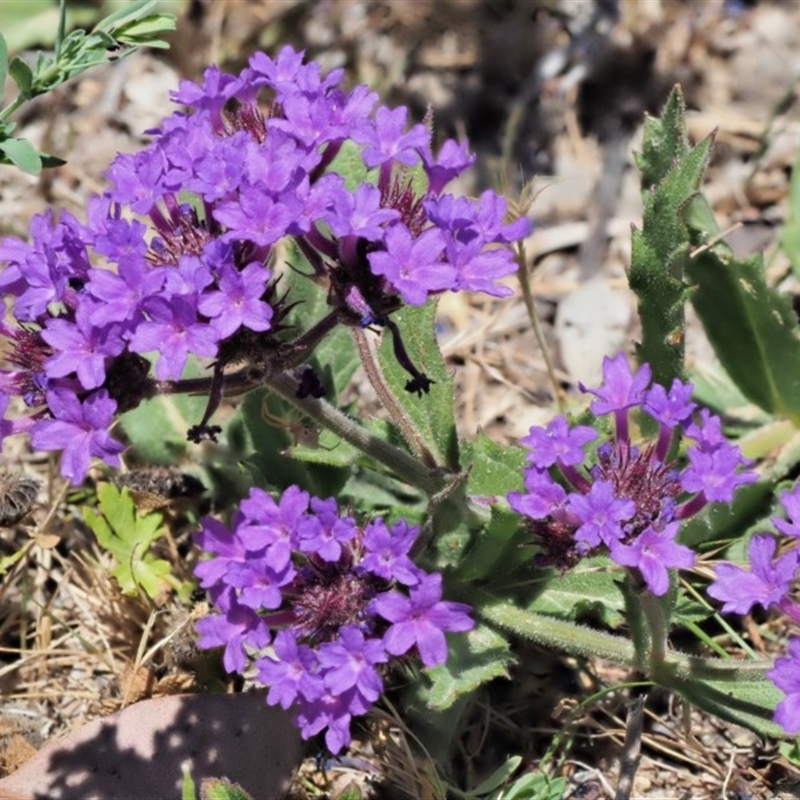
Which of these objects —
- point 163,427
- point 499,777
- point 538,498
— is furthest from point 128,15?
point 499,777

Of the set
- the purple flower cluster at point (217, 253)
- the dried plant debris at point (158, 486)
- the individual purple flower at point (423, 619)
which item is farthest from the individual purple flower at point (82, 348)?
the dried plant debris at point (158, 486)

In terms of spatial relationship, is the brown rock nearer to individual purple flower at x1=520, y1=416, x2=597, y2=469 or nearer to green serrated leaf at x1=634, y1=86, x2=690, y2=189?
individual purple flower at x1=520, y1=416, x2=597, y2=469

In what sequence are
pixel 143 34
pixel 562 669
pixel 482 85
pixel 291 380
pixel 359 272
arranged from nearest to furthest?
pixel 359 272, pixel 291 380, pixel 143 34, pixel 562 669, pixel 482 85

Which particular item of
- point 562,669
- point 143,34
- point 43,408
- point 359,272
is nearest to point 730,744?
point 562,669

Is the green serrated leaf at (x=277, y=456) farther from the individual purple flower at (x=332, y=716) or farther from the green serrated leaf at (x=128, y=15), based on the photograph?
the green serrated leaf at (x=128, y=15)

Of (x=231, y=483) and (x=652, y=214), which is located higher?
Answer: (x=652, y=214)

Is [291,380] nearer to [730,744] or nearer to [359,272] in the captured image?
[359,272]

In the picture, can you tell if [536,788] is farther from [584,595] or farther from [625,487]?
[625,487]
